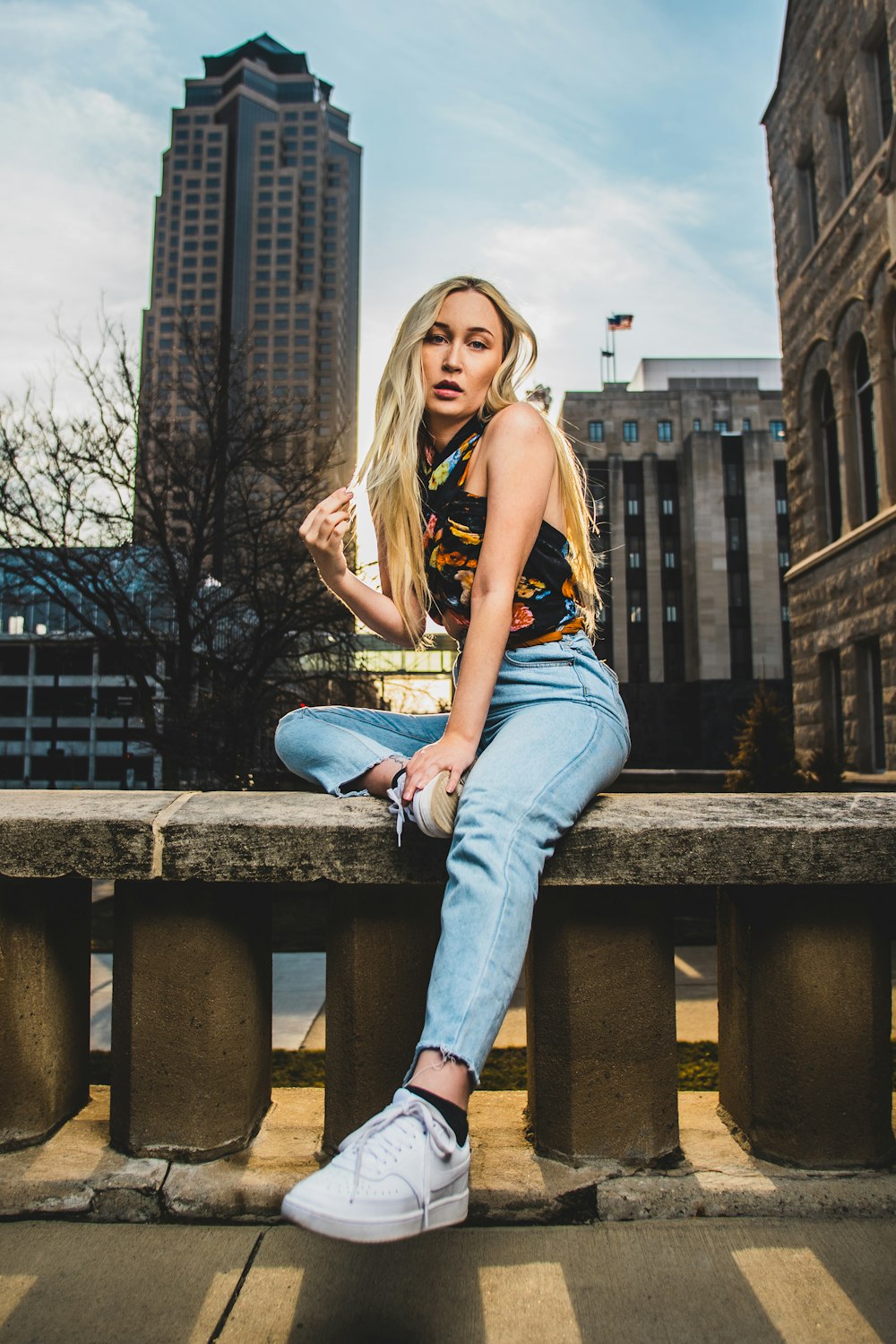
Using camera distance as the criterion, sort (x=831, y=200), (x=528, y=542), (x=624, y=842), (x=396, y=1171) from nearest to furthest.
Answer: (x=396, y=1171), (x=624, y=842), (x=528, y=542), (x=831, y=200)

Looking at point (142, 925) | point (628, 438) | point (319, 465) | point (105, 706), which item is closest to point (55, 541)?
point (319, 465)

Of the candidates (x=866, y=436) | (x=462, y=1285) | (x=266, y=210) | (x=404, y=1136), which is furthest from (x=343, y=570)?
(x=266, y=210)

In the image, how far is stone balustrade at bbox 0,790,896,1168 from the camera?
1.88m

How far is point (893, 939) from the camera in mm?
7051

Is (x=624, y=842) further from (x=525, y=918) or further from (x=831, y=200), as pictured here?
(x=831, y=200)

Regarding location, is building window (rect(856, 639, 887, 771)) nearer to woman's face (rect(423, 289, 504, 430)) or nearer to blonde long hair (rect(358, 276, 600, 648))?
blonde long hair (rect(358, 276, 600, 648))

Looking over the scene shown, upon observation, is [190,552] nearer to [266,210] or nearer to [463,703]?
[463,703]

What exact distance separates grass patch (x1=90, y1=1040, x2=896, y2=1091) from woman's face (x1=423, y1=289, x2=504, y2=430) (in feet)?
7.45

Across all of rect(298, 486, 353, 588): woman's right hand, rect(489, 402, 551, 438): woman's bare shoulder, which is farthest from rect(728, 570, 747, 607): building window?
rect(298, 486, 353, 588): woman's right hand

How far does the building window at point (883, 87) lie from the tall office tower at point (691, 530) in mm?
40658

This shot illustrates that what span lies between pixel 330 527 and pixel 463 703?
0.65 metres

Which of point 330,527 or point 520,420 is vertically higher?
point 520,420

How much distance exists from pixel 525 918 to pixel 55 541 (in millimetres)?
13998

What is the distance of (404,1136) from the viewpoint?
1.47 metres
